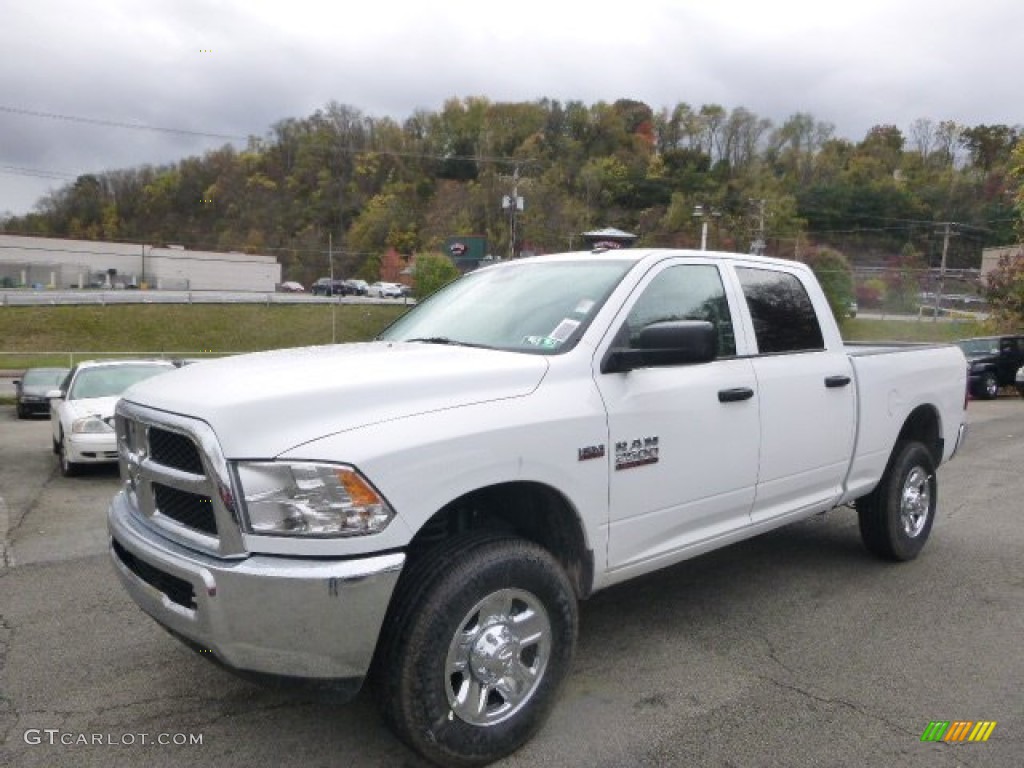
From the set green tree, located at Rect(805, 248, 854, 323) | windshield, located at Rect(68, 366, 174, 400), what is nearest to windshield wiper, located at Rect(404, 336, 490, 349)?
windshield, located at Rect(68, 366, 174, 400)

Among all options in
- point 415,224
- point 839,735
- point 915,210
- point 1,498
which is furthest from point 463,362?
point 915,210

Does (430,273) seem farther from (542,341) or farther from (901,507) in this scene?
(542,341)

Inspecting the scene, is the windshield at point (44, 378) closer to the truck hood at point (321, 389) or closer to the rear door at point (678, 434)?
the truck hood at point (321, 389)

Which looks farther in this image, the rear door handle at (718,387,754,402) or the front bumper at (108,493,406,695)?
the rear door handle at (718,387,754,402)

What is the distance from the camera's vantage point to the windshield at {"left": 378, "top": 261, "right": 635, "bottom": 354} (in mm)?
3555

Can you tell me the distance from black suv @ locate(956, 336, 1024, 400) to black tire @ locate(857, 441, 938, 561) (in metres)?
15.4

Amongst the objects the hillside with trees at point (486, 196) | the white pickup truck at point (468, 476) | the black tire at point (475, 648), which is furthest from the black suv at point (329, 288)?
the black tire at point (475, 648)

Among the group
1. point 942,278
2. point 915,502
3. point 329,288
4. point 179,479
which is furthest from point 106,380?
point 329,288

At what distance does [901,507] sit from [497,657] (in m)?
3.59

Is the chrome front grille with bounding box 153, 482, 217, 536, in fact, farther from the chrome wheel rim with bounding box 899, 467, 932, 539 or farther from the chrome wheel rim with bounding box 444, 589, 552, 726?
the chrome wheel rim with bounding box 899, 467, 932, 539

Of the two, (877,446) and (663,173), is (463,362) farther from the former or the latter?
(663,173)

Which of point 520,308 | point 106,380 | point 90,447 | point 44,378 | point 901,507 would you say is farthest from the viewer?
point 44,378

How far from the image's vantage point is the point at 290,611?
2533mm

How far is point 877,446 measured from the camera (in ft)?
16.8
